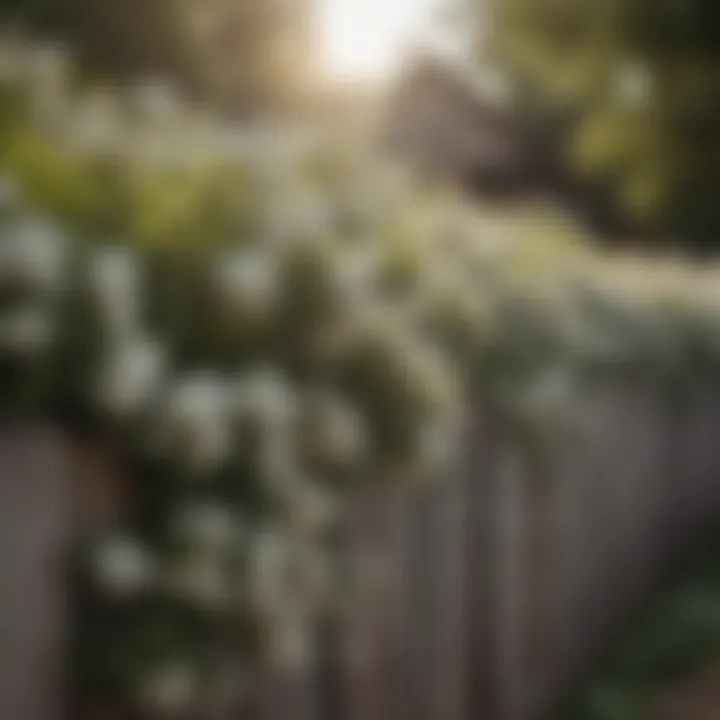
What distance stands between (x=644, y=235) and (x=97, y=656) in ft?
53.2

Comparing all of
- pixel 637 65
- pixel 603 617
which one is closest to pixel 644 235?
pixel 637 65

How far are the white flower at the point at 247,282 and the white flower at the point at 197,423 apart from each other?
0.72 feet

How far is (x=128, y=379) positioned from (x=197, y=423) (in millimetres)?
195

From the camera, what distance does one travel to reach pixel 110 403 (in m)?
2.81

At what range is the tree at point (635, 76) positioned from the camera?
37.1ft

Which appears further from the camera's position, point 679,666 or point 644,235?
point 644,235

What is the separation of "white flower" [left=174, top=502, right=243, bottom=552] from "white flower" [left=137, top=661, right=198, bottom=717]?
260 mm

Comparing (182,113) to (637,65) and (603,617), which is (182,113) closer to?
(603,617)

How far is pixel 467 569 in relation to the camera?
190 inches

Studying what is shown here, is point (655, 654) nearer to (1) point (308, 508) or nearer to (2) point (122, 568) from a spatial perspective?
(1) point (308, 508)

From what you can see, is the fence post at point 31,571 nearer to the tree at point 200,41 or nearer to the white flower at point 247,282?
the white flower at point 247,282

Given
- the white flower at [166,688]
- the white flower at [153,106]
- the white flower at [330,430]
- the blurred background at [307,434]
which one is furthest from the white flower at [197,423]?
the white flower at [153,106]

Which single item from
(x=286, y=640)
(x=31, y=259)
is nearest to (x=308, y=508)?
(x=286, y=640)

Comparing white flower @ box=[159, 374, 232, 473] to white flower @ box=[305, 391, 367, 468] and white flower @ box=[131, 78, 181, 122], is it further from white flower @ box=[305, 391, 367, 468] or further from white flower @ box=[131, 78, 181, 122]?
white flower @ box=[131, 78, 181, 122]
